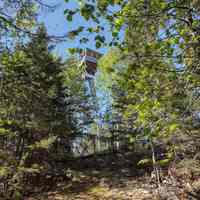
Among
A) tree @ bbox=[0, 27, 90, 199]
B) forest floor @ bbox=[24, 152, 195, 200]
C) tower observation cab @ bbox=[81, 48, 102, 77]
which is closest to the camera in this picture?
tower observation cab @ bbox=[81, 48, 102, 77]

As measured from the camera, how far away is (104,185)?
10.8 metres

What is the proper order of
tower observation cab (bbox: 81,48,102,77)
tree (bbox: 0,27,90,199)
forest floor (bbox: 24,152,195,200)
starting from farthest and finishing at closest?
forest floor (bbox: 24,152,195,200)
tree (bbox: 0,27,90,199)
tower observation cab (bbox: 81,48,102,77)

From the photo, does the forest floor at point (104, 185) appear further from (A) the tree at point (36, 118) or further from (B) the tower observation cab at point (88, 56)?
(B) the tower observation cab at point (88, 56)

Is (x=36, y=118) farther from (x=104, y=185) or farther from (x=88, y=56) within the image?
(x=88, y=56)

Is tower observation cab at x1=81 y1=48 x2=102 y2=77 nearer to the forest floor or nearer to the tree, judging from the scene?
the tree

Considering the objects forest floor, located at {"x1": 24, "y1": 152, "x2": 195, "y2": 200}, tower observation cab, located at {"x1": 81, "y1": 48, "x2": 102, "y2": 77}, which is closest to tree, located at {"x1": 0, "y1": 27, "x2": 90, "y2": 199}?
tower observation cab, located at {"x1": 81, "y1": 48, "x2": 102, "y2": 77}

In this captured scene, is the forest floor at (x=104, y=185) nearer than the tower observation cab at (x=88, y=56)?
No

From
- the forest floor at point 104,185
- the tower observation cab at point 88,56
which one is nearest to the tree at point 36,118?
the tower observation cab at point 88,56

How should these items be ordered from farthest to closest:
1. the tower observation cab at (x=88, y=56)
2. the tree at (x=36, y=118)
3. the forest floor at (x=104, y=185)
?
the forest floor at (x=104, y=185) → the tree at (x=36, y=118) → the tower observation cab at (x=88, y=56)

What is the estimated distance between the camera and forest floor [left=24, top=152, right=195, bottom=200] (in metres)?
9.60

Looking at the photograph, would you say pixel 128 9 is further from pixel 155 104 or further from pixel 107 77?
pixel 107 77

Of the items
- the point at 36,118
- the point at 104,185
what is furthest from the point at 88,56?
the point at 104,185

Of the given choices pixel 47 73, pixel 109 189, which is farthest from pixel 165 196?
pixel 47 73

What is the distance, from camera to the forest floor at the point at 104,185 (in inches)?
378
